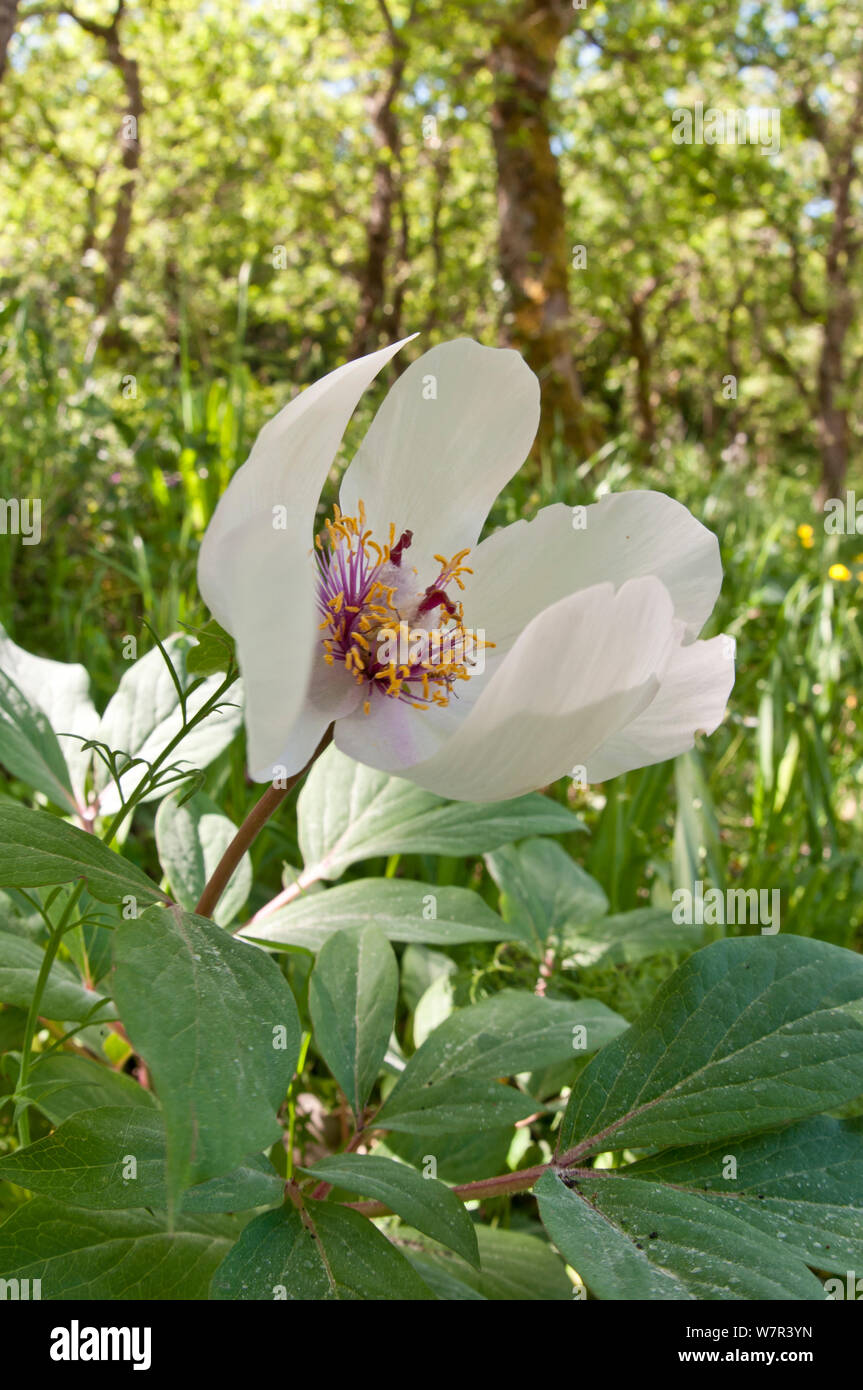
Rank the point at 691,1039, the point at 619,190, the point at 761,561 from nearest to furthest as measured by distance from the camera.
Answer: the point at 691,1039, the point at 761,561, the point at 619,190

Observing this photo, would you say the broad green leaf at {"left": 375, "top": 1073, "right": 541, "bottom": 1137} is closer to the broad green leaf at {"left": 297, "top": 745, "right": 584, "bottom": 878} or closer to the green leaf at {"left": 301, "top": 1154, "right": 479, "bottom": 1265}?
the green leaf at {"left": 301, "top": 1154, "right": 479, "bottom": 1265}

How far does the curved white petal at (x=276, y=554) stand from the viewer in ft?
1.48

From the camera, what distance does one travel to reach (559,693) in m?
0.50

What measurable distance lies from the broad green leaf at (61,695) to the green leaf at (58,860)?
36cm

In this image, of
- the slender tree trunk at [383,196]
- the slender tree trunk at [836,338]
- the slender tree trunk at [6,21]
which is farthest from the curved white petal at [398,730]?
the slender tree trunk at [836,338]

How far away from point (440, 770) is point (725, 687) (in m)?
0.18

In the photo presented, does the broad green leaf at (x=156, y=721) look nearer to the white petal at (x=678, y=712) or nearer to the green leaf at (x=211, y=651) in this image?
the green leaf at (x=211, y=651)

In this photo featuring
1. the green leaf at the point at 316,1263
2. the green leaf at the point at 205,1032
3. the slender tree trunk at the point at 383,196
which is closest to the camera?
the green leaf at the point at 205,1032

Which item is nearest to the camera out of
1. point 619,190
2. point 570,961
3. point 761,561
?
point 570,961

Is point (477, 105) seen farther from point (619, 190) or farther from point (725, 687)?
point (725, 687)

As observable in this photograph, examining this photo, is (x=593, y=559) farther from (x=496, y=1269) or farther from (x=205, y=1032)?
(x=496, y=1269)

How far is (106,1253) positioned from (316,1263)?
0.15 m
